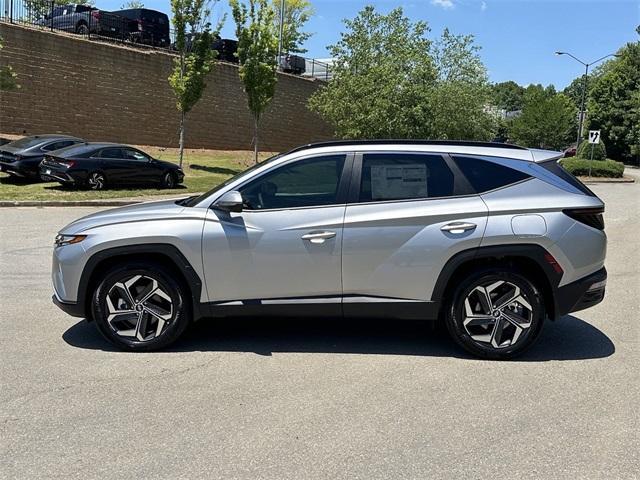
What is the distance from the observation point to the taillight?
4711 mm

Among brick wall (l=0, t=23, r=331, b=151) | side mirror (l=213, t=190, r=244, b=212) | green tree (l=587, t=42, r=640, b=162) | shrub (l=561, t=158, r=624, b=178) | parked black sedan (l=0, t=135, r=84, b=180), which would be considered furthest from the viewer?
green tree (l=587, t=42, r=640, b=162)

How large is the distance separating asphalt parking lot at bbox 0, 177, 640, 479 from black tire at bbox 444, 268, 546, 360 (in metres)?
0.15

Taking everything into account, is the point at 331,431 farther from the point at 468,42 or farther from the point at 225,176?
the point at 468,42

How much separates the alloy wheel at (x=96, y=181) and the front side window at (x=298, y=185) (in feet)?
47.2

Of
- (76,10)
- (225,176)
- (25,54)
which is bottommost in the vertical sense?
(225,176)

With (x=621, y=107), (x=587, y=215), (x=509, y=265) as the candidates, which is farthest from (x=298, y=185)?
(x=621, y=107)

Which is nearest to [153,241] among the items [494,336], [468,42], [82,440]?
[82,440]

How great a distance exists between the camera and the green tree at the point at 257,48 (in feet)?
84.1

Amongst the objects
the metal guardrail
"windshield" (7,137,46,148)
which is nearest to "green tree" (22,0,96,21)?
the metal guardrail

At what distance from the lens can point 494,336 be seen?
4.77 metres

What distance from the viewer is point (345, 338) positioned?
5.34 m

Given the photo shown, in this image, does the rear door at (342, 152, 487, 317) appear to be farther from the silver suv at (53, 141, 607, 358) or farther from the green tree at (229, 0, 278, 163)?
the green tree at (229, 0, 278, 163)

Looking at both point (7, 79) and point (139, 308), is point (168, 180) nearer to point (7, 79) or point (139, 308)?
point (7, 79)

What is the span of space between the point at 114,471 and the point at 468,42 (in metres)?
35.7
